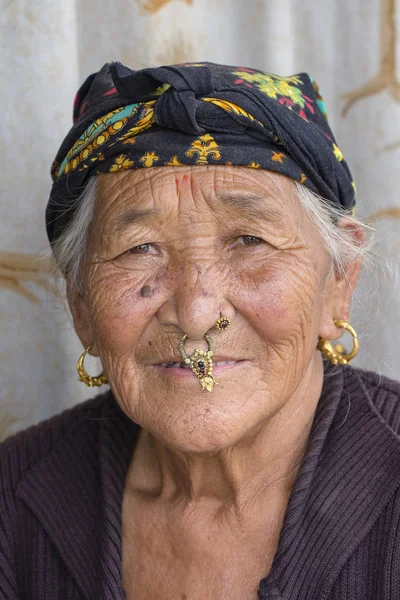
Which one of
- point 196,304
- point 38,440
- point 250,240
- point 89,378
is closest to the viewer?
point 196,304

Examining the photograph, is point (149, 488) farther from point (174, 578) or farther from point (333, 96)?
point (333, 96)

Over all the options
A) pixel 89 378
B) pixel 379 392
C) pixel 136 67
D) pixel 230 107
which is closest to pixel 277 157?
pixel 230 107

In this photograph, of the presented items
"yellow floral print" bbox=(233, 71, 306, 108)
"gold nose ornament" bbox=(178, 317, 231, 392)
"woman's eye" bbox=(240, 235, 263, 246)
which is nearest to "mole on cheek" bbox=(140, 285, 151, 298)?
"gold nose ornament" bbox=(178, 317, 231, 392)

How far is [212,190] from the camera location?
204 centimetres

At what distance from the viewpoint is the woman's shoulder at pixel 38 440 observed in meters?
2.58

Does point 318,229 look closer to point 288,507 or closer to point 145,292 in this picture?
point 145,292

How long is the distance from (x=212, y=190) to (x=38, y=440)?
110 cm

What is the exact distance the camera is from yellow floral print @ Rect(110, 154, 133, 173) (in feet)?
6.91

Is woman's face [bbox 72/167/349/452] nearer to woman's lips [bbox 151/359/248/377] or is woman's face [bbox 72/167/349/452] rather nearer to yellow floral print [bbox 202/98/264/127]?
woman's lips [bbox 151/359/248/377]

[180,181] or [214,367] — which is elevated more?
[180,181]

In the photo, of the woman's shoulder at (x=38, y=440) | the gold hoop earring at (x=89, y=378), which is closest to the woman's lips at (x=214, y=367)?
the gold hoop earring at (x=89, y=378)

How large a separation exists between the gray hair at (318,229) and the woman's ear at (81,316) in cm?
2

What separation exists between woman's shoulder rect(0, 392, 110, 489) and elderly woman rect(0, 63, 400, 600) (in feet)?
0.55

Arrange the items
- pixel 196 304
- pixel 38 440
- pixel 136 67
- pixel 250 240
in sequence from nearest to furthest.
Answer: pixel 196 304
pixel 250 240
pixel 38 440
pixel 136 67
